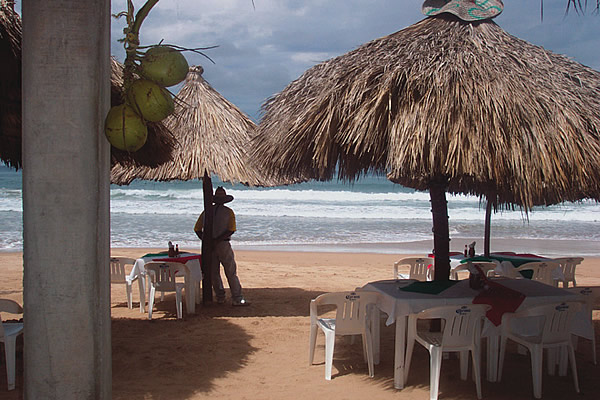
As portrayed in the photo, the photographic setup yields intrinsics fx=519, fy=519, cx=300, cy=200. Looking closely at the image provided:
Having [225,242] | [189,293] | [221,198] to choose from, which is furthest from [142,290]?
[221,198]

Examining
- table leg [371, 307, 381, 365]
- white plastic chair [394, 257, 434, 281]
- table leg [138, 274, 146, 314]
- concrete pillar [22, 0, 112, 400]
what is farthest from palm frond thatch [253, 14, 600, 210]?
white plastic chair [394, 257, 434, 281]

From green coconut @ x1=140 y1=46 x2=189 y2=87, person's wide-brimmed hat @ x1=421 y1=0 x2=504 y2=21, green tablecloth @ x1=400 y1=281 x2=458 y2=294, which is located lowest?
green tablecloth @ x1=400 y1=281 x2=458 y2=294

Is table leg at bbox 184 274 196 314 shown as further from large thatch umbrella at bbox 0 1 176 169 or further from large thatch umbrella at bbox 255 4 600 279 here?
large thatch umbrella at bbox 255 4 600 279

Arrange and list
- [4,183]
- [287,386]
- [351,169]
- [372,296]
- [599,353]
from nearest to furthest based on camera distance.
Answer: [287,386] → [372,296] → [599,353] → [351,169] → [4,183]

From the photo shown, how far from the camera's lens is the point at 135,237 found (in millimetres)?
16109

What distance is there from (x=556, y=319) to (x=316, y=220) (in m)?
18.5

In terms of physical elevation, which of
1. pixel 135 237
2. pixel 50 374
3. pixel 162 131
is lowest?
pixel 135 237

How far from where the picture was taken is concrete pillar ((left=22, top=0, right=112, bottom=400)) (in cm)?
111

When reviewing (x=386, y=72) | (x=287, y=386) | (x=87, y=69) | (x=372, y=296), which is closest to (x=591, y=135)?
(x=386, y=72)

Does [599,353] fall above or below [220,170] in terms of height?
below

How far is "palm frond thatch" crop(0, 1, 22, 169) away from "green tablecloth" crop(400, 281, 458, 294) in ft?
11.3

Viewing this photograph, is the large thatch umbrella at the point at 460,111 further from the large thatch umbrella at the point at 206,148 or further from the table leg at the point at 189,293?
the table leg at the point at 189,293

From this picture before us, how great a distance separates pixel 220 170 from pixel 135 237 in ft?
35.1

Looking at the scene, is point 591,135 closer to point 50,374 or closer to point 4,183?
point 50,374
